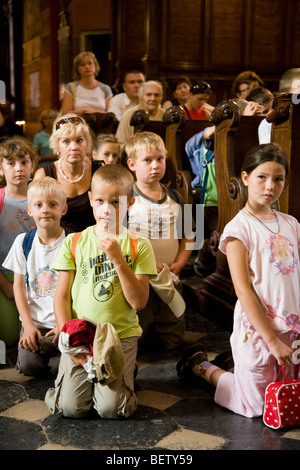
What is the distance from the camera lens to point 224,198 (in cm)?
357

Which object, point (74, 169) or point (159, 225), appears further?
point (74, 169)

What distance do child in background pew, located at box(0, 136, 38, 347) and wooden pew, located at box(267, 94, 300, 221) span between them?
1.32 m

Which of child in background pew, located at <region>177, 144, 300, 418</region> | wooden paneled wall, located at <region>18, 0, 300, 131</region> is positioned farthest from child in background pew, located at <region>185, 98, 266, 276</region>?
wooden paneled wall, located at <region>18, 0, 300, 131</region>

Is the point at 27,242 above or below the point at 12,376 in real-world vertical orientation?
above

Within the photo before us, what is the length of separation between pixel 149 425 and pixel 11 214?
1.44 meters

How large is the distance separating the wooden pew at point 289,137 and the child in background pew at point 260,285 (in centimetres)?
78

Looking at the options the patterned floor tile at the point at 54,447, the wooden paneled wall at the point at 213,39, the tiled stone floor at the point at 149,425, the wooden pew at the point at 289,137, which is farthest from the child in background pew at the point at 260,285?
the wooden paneled wall at the point at 213,39

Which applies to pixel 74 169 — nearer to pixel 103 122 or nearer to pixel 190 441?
pixel 190 441

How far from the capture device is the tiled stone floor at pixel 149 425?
1982mm

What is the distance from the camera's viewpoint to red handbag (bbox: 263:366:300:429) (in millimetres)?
2084

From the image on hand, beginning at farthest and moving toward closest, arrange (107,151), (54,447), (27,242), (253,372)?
(107,151)
(27,242)
(253,372)
(54,447)

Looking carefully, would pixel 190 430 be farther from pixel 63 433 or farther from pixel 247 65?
pixel 247 65

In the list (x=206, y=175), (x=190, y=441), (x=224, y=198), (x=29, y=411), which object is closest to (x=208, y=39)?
(x=206, y=175)

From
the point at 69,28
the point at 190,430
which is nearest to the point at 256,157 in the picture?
the point at 190,430
